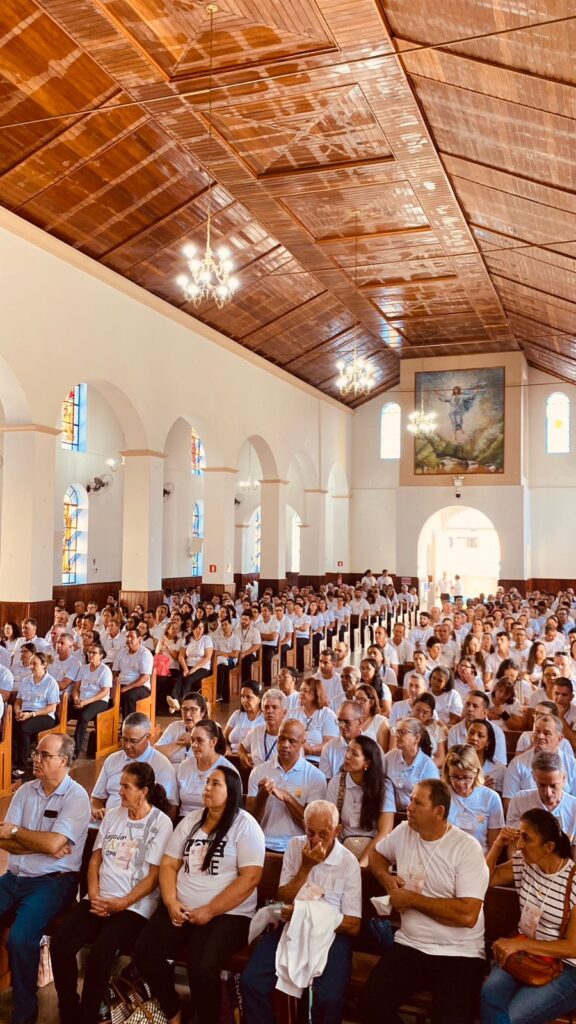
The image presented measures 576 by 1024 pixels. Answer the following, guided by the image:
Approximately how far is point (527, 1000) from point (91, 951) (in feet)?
6.06

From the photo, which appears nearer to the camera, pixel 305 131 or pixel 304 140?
pixel 305 131

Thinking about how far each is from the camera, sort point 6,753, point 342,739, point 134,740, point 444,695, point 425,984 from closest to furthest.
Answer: point 425,984 < point 134,740 < point 342,739 < point 444,695 < point 6,753

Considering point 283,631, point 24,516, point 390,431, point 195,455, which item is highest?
point 390,431

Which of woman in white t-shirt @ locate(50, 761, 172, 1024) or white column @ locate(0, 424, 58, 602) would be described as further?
white column @ locate(0, 424, 58, 602)

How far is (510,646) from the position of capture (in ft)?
31.5

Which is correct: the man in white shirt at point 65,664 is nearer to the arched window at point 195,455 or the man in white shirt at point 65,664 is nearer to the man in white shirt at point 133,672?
the man in white shirt at point 133,672

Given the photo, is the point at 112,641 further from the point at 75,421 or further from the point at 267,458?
the point at 267,458

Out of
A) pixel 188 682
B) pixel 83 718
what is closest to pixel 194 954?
pixel 83 718

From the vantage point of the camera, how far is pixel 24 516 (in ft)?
36.0

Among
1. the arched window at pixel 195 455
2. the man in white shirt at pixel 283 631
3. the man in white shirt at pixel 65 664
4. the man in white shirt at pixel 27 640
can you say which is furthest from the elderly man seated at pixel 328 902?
the arched window at pixel 195 455

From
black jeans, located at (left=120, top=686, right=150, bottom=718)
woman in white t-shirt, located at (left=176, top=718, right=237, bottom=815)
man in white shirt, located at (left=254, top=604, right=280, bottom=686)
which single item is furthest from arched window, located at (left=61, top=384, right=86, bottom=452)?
woman in white t-shirt, located at (left=176, top=718, right=237, bottom=815)

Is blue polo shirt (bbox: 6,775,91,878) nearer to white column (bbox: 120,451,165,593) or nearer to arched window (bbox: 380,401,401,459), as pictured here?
white column (bbox: 120,451,165,593)

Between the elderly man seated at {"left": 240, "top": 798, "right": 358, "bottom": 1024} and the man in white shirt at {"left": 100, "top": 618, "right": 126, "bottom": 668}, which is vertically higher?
the man in white shirt at {"left": 100, "top": 618, "right": 126, "bottom": 668}

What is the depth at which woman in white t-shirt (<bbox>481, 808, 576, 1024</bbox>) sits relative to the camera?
316 centimetres
